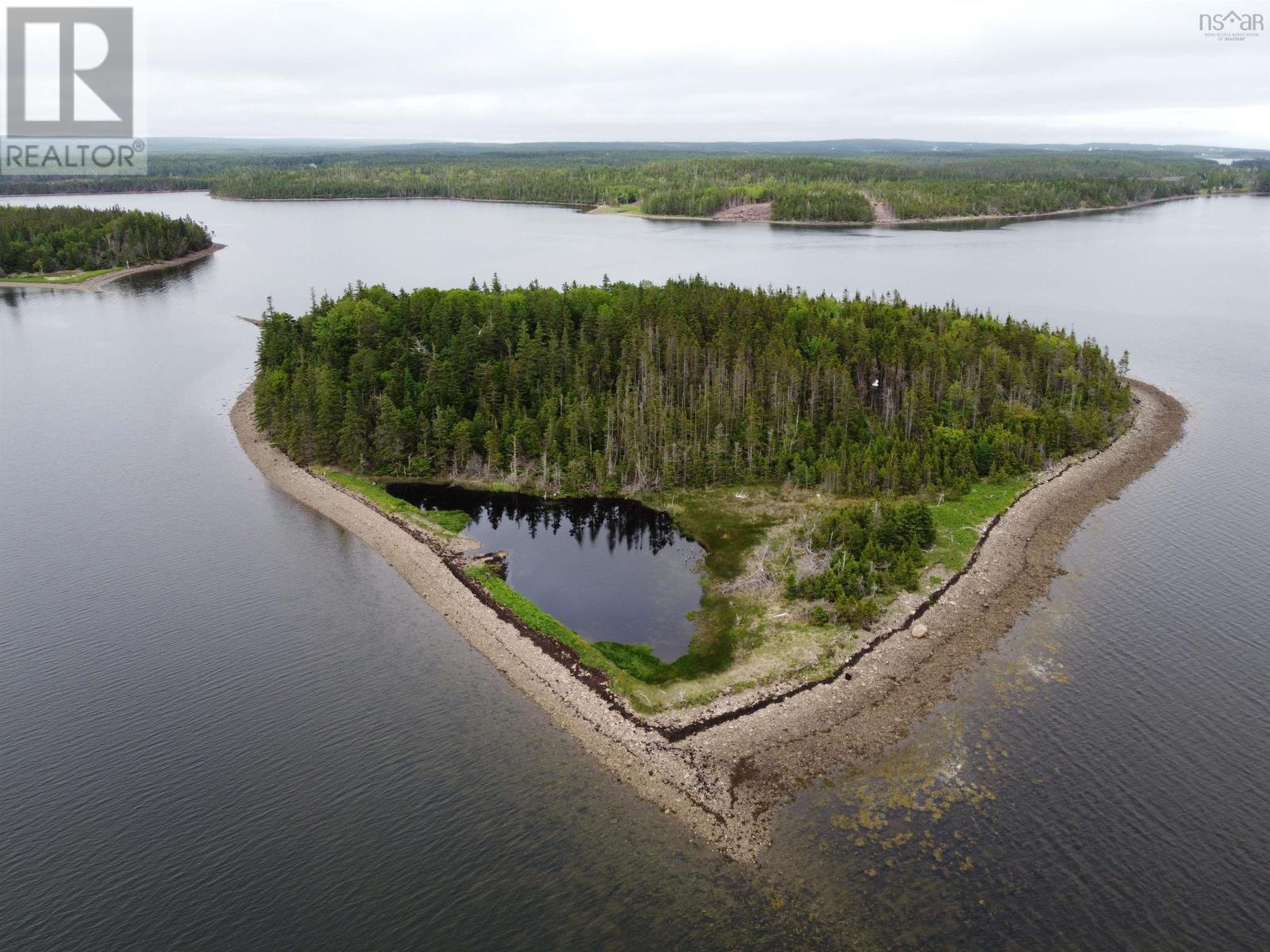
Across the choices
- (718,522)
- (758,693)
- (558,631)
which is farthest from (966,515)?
(558,631)

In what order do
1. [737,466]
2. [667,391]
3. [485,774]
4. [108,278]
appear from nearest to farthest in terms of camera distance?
[485,774], [737,466], [667,391], [108,278]

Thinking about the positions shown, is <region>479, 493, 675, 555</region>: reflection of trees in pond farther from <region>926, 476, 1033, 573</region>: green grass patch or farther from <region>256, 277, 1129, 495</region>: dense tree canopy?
<region>926, 476, 1033, 573</region>: green grass patch

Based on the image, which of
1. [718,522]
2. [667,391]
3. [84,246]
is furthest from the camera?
[84,246]

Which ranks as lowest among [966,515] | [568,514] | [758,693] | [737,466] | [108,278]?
[758,693]

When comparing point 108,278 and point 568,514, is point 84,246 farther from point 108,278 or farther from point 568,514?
point 568,514

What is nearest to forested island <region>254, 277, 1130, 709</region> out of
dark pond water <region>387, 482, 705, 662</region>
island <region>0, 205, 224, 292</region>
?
dark pond water <region>387, 482, 705, 662</region>

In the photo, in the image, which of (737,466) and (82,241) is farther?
(82,241)
